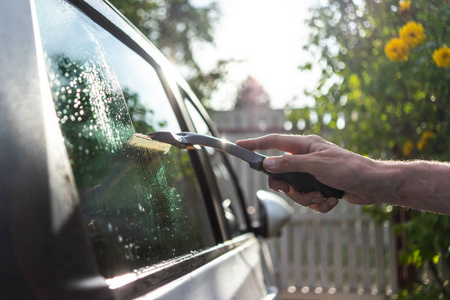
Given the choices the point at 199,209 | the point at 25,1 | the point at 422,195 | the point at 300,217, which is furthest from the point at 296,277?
the point at 25,1

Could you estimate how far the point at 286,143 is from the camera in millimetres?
1423

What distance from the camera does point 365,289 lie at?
21.9 ft

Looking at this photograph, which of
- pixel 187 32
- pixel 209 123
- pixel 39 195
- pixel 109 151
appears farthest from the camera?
pixel 187 32

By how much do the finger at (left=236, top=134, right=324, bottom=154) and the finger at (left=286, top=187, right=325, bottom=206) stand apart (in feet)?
0.37

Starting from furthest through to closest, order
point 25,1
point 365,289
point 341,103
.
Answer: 1. point 365,289
2. point 341,103
3. point 25,1

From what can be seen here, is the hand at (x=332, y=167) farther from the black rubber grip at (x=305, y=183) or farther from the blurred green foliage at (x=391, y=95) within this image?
the blurred green foliage at (x=391, y=95)

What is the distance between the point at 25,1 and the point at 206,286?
2.39 feet

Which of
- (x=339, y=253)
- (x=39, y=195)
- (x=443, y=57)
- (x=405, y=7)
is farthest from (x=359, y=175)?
(x=339, y=253)

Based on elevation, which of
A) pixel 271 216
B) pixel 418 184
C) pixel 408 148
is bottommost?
pixel 271 216

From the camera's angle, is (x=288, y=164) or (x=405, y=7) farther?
(x=405, y=7)

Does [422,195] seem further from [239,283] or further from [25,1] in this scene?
[25,1]

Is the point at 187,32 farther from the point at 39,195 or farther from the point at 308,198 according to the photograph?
the point at 39,195

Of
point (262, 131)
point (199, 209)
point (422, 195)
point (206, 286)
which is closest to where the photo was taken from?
point (206, 286)

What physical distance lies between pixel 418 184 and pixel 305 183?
0.29 meters
